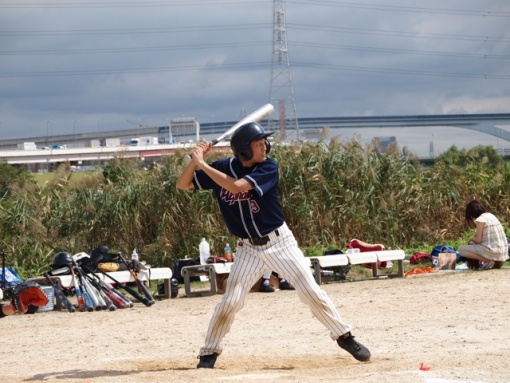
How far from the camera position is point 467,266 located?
1712 cm

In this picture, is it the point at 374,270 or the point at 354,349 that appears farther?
the point at 374,270

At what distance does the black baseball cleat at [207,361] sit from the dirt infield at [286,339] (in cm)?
8

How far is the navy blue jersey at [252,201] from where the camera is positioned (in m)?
8.09

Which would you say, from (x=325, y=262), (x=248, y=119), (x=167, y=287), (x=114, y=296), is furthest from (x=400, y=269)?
(x=248, y=119)

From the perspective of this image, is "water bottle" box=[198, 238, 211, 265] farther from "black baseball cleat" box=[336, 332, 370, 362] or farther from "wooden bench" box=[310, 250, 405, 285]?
"black baseball cleat" box=[336, 332, 370, 362]

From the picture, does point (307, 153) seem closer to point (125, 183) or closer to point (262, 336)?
point (125, 183)

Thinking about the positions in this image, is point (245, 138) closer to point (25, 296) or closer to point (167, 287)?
point (25, 296)

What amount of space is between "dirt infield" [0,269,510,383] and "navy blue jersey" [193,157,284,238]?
3.91ft

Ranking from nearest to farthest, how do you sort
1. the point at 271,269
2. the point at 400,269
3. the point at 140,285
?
the point at 271,269, the point at 140,285, the point at 400,269

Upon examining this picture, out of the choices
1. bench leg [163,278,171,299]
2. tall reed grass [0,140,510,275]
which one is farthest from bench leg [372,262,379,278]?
bench leg [163,278,171,299]

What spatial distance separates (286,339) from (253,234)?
247cm

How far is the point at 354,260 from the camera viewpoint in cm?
1625

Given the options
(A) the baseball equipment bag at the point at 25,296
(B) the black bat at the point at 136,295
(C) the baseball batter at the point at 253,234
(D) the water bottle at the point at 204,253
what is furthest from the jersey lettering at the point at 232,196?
(D) the water bottle at the point at 204,253

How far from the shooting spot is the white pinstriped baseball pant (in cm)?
816
